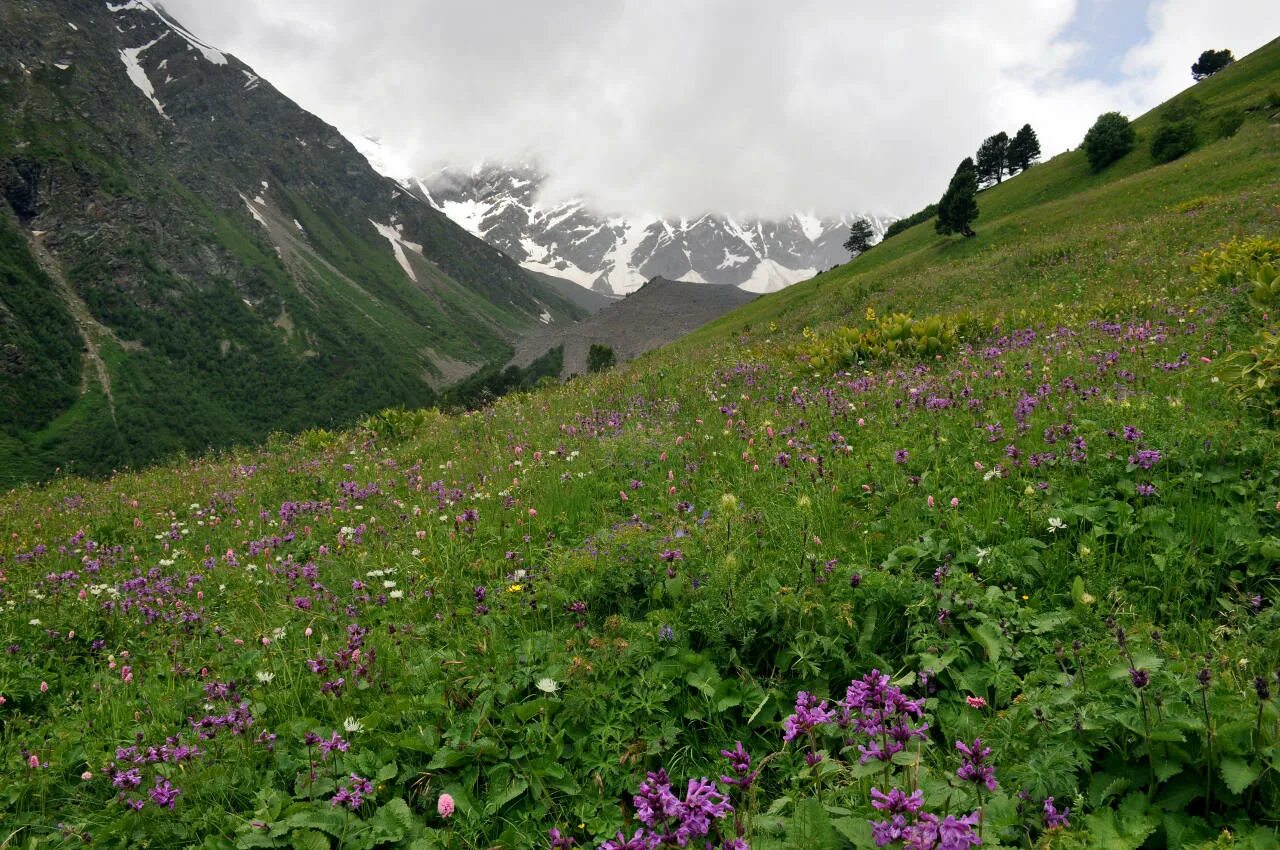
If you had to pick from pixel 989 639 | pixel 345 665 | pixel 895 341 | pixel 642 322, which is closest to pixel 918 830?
pixel 989 639

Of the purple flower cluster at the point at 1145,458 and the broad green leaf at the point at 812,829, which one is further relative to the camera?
the purple flower cluster at the point at 1145,458

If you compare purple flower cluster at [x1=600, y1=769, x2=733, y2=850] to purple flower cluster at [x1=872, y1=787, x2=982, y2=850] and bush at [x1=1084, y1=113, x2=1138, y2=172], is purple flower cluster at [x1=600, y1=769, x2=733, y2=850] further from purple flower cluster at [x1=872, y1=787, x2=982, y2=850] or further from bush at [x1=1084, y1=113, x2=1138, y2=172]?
bush at [x1=1084, y1=113, x2=1138, y2=172]

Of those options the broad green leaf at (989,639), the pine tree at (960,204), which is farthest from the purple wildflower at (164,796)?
the pine tree at (960,204)

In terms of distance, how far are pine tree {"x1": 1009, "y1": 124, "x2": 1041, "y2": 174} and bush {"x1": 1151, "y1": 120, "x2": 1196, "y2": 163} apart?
134 feet

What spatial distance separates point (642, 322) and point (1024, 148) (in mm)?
55364

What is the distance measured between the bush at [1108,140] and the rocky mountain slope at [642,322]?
45.1m

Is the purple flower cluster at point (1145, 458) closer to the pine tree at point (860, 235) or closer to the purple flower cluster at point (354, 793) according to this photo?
the purple flower cluster at point (354, 793)

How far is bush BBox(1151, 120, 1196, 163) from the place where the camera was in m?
42.5

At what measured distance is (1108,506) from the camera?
4.60 m

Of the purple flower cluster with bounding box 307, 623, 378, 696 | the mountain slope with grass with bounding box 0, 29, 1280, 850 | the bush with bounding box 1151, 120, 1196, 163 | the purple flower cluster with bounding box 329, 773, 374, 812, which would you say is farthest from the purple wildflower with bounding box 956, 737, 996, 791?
the bush with bounding box 1151, 120, 1196, 163

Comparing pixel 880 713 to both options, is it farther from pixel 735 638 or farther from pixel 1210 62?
pixel 1210 62

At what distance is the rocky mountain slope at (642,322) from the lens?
280 ft

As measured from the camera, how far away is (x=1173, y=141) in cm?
4334

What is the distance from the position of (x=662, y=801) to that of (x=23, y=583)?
8.29m
